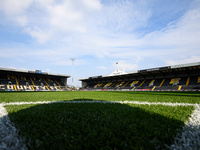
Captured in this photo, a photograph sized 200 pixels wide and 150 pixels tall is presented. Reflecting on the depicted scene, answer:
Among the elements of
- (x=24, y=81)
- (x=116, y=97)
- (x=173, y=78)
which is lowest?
(x=116, y=97)

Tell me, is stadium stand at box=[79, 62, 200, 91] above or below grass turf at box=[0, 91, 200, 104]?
above

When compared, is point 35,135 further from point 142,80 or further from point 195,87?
point 142,80

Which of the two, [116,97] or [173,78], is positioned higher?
[173,78]

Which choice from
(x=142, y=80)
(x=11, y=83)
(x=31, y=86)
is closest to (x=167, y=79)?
(x=142, y=80)

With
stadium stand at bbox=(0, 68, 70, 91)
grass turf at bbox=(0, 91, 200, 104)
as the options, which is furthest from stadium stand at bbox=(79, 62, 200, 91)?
stadium stand at bbox=(0, 68, 70, 91)

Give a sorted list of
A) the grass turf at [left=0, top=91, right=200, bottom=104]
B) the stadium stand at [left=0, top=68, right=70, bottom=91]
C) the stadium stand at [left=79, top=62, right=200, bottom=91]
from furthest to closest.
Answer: the stadium stand at [left=0, top=68, right=70, bottom=91]
the stadium stand at [left=79, top=62, right=200, bottom=91]
the grass turf at [left=0, top=91, right=200, bottom=104]

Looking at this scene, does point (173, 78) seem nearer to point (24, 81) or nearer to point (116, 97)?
point (116, 97)

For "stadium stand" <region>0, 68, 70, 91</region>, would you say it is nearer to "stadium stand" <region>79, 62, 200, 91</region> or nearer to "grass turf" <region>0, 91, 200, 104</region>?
"grass turf" <region>0, 91, 200, 104</region>

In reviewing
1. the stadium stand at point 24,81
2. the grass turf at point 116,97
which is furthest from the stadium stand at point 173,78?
the stadium stand at point 24,81

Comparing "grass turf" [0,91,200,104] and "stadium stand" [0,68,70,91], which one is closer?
"grass turf" [0,91,200,104]

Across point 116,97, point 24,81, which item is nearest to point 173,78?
point 116,97

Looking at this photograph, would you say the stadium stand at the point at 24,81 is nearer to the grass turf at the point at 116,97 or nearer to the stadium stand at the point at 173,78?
the grass turf at the point at 116,97

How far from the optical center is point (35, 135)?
4.79 ft

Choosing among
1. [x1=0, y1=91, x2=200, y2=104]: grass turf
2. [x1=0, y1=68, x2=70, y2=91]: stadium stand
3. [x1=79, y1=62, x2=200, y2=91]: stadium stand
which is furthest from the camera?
[x1=0, y1=68, x2=70, y2=91]: stadium stand
